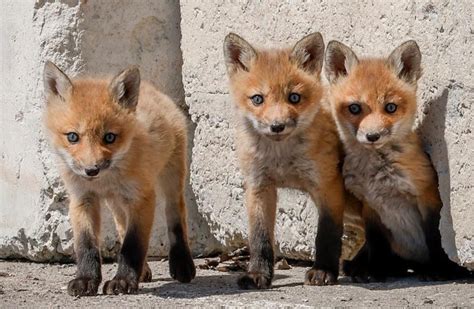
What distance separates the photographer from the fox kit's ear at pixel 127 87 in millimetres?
5945

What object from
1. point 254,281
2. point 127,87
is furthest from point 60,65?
point 254,281

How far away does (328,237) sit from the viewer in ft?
19.3

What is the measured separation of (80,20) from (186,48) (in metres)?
0.76

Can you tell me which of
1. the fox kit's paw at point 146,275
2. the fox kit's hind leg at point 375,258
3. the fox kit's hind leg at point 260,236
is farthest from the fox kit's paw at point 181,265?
the fox kit's hind leg at point 375,258

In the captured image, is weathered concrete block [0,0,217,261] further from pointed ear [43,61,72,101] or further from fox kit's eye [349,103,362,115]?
fox kit's eye [349,103,362,115]

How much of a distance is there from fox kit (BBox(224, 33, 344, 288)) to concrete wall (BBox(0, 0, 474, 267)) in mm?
582

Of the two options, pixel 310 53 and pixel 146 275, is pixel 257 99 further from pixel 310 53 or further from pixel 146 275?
pixel 146 275

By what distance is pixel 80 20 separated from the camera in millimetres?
7414

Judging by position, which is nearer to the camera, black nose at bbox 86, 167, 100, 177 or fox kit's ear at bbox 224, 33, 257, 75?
black nose at bbox 86, 167, 100, 177

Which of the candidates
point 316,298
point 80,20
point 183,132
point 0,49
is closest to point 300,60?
point 183,132

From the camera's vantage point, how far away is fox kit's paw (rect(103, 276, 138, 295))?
18.8 ft


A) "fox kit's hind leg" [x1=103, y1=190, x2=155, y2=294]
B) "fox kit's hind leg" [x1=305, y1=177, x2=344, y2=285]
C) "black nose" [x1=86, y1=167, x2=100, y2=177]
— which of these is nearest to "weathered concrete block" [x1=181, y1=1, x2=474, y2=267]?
"fox kit's hind leg" [x1=305, y1=177, x2=344, y2=285]

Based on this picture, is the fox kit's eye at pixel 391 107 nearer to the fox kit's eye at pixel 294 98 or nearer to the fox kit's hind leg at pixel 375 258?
the fox kit's eye at pixel 294 98

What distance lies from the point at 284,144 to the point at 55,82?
1.33 meters
